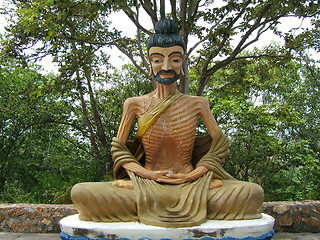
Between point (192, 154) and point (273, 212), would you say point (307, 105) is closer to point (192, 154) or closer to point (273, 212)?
point (273, 212)

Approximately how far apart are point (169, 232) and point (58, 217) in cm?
256

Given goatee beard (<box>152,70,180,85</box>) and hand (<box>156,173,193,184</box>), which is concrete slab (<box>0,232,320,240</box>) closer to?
hand (<box>156,173,193,184</box>)

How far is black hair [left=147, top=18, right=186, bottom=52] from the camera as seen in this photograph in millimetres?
3752

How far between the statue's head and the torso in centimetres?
29

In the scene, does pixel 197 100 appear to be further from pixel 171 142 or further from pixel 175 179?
pixel 175 179

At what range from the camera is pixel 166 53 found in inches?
148

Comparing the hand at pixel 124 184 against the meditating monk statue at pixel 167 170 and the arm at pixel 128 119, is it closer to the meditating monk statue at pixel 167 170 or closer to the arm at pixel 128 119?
the meditating monk statue at pixel 167 170

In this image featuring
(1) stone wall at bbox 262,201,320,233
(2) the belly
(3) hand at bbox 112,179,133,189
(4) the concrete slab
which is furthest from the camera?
(1) stone wall at bbox 262,201,320,233

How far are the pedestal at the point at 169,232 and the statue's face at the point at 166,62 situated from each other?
154cm

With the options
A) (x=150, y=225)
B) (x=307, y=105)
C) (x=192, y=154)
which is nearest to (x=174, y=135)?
(x=192, y=154)

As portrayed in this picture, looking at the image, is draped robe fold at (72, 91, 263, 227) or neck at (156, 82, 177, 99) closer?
draped robe fold at (72, 91, 263, 227)

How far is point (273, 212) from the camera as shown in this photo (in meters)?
4.93

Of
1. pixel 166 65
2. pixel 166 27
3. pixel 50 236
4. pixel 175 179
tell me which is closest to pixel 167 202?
pixel 175 179

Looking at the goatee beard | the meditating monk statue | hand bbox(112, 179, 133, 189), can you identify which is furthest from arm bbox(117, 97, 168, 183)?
the goatee beard
